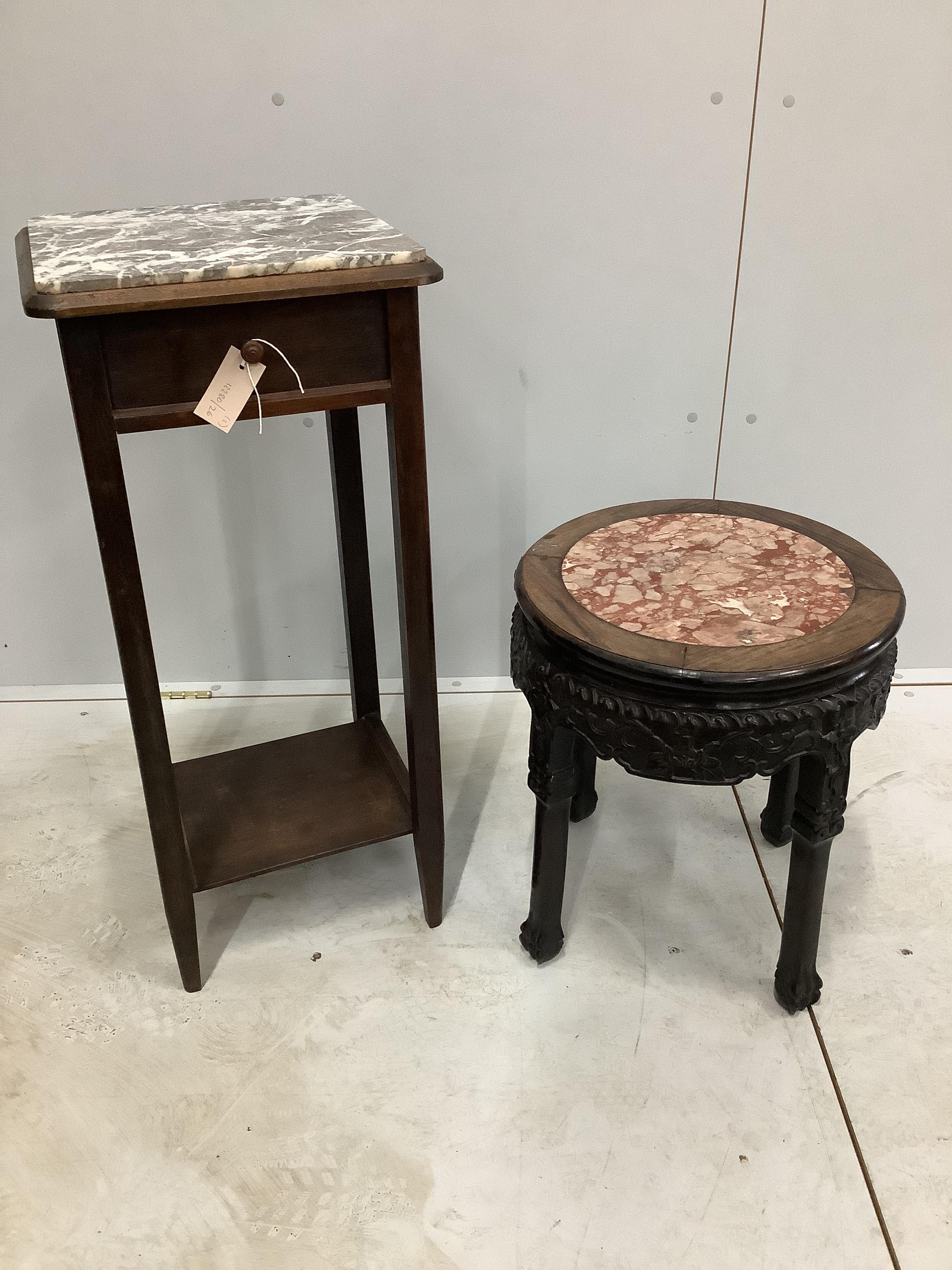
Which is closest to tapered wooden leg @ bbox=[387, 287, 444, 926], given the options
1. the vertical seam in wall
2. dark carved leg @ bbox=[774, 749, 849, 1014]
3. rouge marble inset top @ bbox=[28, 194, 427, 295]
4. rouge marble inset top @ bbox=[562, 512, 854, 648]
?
rouge marble inset top @ bbox=[28, 194, 427, 295]

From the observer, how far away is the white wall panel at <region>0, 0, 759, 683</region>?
1743 millimetres

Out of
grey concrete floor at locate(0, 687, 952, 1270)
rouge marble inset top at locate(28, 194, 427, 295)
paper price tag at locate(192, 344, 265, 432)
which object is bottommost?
grey concrete floor at locate(0, 687, 952, 1270)

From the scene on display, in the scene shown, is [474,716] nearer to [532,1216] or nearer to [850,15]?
[532,1216]

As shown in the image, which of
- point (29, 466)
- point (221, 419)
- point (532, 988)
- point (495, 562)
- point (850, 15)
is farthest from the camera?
point (495, 562)

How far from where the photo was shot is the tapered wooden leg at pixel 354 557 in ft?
5.60

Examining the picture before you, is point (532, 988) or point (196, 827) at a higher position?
point (196, 827)

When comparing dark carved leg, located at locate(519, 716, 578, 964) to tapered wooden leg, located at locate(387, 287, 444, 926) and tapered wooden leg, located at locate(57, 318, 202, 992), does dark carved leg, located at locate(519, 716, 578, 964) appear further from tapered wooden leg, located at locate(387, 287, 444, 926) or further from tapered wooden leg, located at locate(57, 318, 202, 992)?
tapered wooden leg, located at locate(57, 318, 202, 992)

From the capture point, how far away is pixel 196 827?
1646mm

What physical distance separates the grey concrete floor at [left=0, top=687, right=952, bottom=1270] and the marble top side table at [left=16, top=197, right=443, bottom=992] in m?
0.14

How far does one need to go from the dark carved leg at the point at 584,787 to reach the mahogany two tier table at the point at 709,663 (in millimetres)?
338

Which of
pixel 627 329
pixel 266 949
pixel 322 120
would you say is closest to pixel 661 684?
pixel 266 949

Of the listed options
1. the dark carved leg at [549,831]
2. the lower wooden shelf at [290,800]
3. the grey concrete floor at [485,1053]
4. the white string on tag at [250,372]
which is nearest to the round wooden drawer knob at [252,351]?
the white string on tag at [250,372]

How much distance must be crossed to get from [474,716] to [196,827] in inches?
29.3

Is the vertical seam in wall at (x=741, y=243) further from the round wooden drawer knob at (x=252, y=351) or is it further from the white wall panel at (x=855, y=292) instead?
the round wooden drawer knob at (x=252, y=351)
